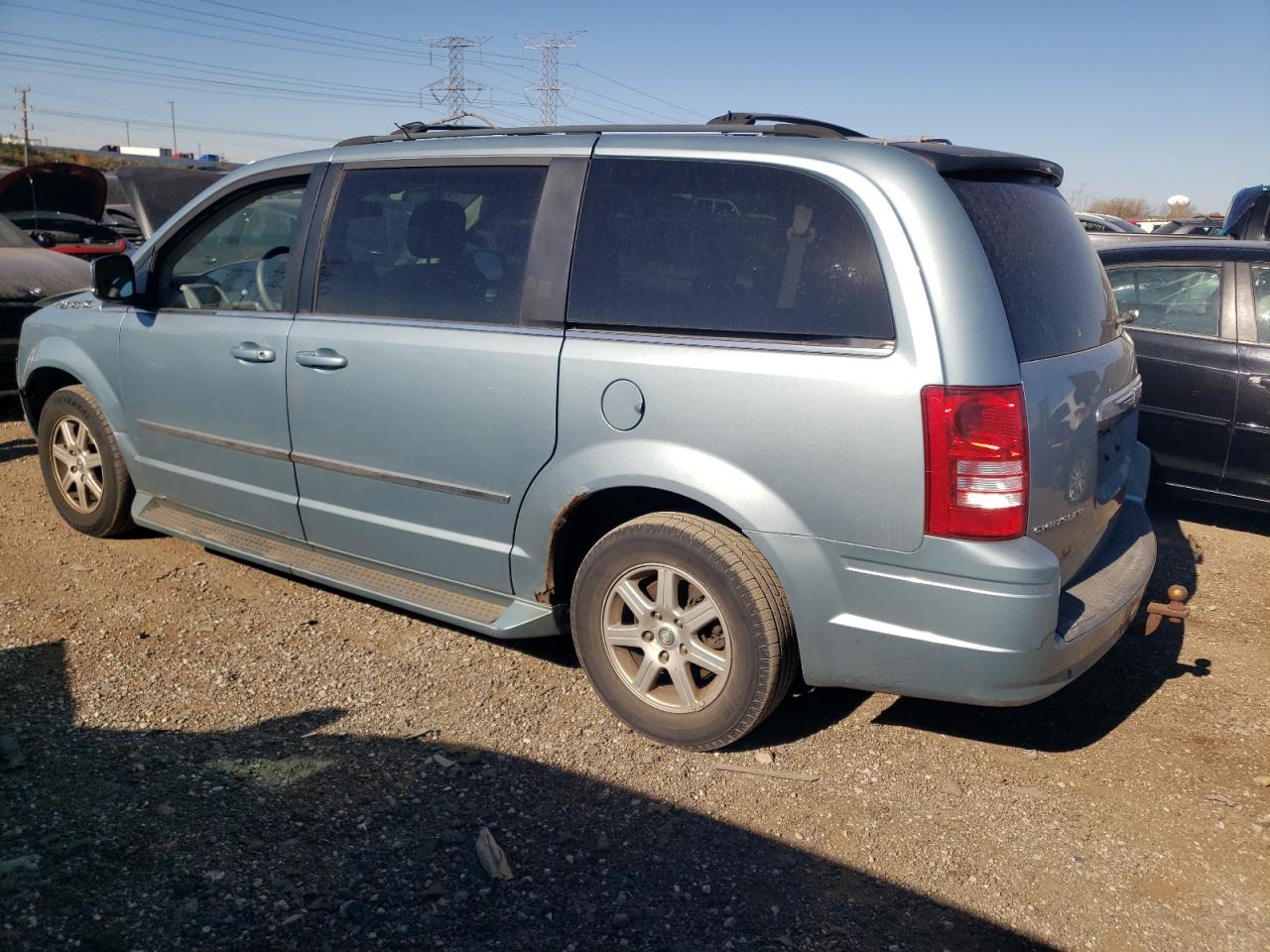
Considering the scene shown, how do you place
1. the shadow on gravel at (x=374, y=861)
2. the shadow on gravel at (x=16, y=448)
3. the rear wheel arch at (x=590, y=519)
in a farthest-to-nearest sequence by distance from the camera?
the shadow on gravel at (x=16, y=448) → the rear wheel arch at (x=590, y=519) → the shadow on gravel at (x=374, y=861)

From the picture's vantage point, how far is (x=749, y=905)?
107 inches

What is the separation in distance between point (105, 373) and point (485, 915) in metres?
3.50

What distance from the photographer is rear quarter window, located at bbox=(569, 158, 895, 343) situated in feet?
10.0

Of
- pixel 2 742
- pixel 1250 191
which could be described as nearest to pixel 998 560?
pixel 2 742

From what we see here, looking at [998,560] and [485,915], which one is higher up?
[998,560]

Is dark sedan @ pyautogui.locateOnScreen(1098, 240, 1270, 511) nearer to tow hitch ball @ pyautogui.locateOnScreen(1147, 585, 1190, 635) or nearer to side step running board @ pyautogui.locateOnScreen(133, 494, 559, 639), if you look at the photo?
tow hitch ball @ pyautogui.locateOnScreen(1147, 585, 1190, 635)

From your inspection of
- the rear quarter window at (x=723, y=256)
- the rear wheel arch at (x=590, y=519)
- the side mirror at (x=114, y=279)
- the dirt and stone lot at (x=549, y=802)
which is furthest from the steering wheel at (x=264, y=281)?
the rear wheel arch at (x=590, y=519)

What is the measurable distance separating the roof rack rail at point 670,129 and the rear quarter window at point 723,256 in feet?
0.60

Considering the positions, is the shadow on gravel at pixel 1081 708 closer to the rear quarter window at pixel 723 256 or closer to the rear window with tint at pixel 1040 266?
the rear window with tint at pixel 1040 266

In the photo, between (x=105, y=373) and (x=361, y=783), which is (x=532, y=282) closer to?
(x=361, y=783)

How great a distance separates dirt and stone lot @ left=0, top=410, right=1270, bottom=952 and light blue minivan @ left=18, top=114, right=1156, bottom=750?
335 millimetres

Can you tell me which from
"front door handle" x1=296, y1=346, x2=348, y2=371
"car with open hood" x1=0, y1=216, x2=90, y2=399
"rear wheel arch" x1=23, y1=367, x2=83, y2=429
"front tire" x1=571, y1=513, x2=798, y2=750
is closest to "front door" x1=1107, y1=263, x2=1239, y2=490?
"front tire" x1=571, y1=513, x2=798, y2=750

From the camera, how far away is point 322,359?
13.2 ft

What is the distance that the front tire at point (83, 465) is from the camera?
16.7 ft
